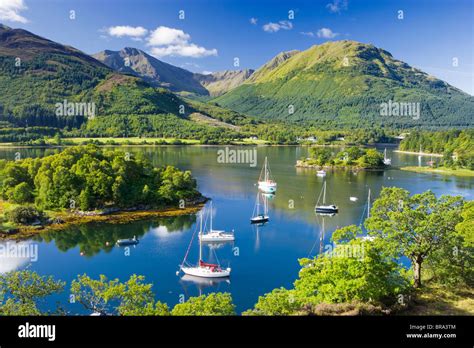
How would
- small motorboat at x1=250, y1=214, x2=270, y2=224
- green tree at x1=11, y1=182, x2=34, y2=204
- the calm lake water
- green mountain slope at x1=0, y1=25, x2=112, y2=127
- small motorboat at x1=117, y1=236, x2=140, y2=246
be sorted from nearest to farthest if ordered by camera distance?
1. the calm lake water
2. small motorboat at x1=117, y1=236, x2=140, y2=246
3. small motorboat at x1=250, y1=214, x2=270, y2=224
4. green tree at x1=11, y1=182, x2=34, y2=204
5. green mountain slope at x1=0, y1=25, x2=112, y2=127

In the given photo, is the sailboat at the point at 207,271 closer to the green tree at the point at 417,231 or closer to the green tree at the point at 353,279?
the green tree at the point at 353,279

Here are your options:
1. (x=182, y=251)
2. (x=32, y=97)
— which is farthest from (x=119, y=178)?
(x=32, y=97)

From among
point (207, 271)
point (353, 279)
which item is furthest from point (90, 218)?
point (353, 279)

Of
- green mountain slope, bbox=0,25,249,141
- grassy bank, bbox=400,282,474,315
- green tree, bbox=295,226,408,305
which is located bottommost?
grassy bank, bbox=400,282,474,315

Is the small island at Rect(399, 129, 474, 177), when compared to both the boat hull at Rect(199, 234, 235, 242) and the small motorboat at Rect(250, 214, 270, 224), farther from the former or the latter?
the boat hull at Rect(199, 234, 235, 242)

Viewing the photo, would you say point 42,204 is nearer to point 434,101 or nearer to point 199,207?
point 199,207

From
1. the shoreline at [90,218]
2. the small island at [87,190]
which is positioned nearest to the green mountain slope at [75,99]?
the small island at [87,190]

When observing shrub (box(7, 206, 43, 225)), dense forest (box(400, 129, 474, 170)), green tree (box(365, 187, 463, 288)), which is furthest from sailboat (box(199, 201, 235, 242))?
dense forest (box(400, 129, 474, 170))
